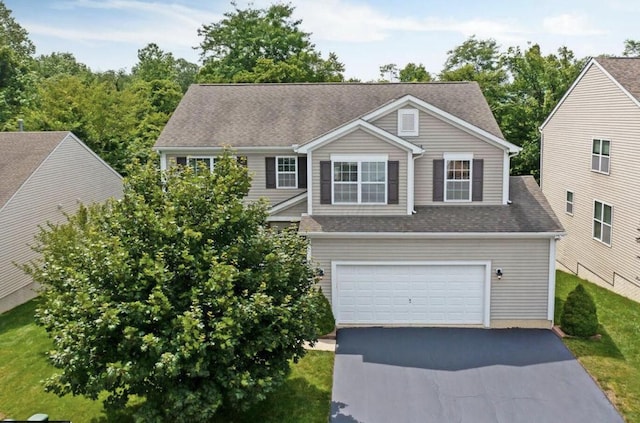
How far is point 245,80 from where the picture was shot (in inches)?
1517

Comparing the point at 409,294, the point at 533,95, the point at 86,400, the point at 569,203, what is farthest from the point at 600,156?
the point at 86,400

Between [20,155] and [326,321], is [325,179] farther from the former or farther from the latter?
[20,155]

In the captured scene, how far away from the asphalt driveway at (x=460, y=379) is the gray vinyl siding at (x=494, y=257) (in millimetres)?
866

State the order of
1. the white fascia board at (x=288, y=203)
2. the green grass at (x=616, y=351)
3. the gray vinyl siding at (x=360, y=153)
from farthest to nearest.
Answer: the white fascia board at (x=288, y=203)
the gray vinyl siding at (x=360, y=153)
the green grass at (x=616, y=351)

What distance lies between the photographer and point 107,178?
1069 inches

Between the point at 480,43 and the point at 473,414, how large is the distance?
126 ft

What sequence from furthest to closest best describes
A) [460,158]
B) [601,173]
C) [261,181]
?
1. [601,173]
2. [261,181]
3. [460,158]

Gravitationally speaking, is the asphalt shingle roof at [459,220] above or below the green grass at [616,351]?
above

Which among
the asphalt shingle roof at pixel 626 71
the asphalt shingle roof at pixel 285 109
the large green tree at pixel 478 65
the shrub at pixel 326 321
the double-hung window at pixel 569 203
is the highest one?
the large green tree at pixel 478 65

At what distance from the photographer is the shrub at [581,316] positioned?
52.6 feet

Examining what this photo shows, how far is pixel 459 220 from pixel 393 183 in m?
2.39

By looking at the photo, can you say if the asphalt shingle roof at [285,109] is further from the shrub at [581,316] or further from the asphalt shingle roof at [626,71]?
the shrub at [581,316]

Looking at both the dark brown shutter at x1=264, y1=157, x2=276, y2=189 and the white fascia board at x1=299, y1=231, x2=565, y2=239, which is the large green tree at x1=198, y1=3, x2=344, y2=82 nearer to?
the dark brown shutter at x1=264, y1=157, x2=276, y2=189

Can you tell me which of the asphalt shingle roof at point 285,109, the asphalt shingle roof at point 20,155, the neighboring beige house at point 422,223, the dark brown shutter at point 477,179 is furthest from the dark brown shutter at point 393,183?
the asphalt shingle roof at point 20,155
